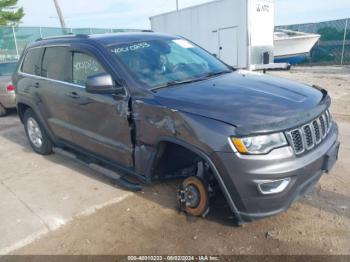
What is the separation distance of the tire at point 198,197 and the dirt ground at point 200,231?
0.10 meters

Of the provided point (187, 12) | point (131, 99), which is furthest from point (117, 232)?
point (187, 12)

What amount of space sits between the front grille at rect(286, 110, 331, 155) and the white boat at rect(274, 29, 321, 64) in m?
14.8

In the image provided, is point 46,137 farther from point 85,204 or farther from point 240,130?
point 240,130

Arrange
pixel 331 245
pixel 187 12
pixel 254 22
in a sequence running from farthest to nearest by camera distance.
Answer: pixel 187 12
pixel 254 22
pixel 331 245

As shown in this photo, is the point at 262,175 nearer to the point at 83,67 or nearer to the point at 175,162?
the point at 175,162

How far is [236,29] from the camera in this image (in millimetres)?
12156

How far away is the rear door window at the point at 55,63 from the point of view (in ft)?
13.8

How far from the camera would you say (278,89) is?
3076 millimetres

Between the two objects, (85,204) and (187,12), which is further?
(187,12)

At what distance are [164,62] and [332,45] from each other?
2200 cm

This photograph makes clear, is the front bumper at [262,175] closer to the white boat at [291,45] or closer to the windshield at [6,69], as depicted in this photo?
the windshield at [6,69]

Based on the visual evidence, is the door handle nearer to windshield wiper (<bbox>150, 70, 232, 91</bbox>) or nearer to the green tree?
windshield wiper (<bbox>150, 70, 232, 91</bbox>)

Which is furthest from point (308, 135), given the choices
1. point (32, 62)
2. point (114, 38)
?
point (32, 62)

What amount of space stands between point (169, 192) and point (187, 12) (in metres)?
12.0
